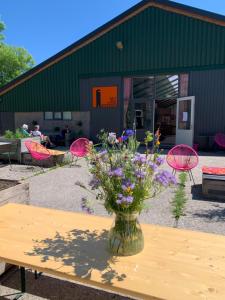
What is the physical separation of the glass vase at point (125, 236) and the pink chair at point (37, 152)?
6415 millimetres

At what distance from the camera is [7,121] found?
17.3m

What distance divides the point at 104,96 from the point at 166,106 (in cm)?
493

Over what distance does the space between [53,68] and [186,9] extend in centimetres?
785

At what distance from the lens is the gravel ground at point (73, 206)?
2574 mm

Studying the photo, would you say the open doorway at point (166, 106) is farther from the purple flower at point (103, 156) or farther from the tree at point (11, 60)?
the tree at point (11, 60)

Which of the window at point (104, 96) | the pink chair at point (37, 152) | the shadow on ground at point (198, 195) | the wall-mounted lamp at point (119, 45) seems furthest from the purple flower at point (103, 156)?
the wall-mounted lamp at point (119, 45)

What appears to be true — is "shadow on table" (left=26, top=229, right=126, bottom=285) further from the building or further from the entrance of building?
the entrance of building

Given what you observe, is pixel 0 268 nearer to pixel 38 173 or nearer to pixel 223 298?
pixel 223 298

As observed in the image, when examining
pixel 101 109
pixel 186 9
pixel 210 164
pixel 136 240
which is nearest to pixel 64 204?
pixel 136 240

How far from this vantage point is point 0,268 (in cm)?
262

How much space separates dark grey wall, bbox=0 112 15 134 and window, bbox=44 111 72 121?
2.60 metres

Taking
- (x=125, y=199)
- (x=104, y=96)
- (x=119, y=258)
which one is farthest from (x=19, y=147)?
(x=125, y=199)

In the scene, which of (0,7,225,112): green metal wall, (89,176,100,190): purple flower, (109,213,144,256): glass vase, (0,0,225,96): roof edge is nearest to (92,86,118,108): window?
(0,7,225,112): green metal wall

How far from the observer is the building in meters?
12.0
